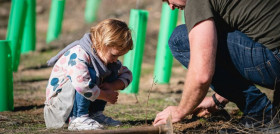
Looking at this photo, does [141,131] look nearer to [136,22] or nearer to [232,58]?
[232,58]

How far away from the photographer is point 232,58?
9.39 ft

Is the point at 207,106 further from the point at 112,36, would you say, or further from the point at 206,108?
the point at 112,36

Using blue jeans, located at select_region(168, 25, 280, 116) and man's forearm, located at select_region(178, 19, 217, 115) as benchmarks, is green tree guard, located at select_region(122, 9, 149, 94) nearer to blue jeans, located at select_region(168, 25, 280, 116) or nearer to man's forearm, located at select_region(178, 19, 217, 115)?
blue jeans, located at select_region(168, 25, 280, 116)

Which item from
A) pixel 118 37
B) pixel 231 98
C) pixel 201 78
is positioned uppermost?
pixel 118 37

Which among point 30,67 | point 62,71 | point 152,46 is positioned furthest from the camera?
point 152,46

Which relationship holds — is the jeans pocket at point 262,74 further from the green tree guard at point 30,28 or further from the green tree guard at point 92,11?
the green tree guard at point 92,11

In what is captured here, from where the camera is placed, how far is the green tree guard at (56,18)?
25.8ft

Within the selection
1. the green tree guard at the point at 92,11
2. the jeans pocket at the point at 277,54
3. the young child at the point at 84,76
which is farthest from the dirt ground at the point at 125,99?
the green tree guard at the point at 92,11

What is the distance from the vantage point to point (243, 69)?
9.35 ft

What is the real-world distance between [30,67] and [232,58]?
4.20 meters

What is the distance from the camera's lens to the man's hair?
295 cm

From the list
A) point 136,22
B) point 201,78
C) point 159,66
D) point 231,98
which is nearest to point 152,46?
point 159,66

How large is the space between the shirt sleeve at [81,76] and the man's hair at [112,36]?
0.49ft

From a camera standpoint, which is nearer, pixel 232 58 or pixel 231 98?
pixel 232 58
